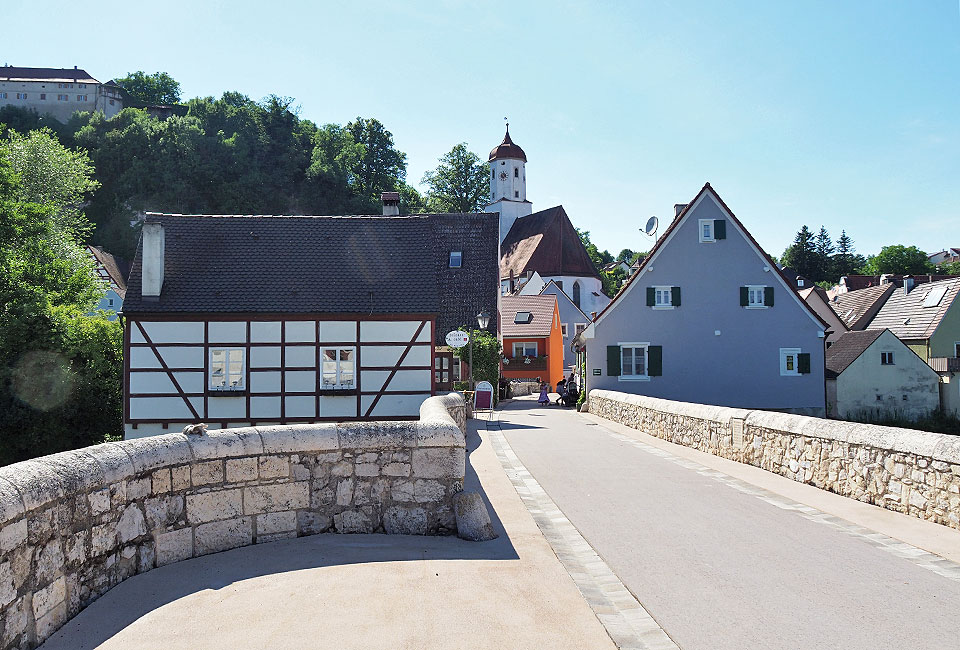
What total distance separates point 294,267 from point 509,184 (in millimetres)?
57761

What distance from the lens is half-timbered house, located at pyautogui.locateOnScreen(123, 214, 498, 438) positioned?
21000mm

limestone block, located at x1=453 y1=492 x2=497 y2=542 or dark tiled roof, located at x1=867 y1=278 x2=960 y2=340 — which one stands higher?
dark tiled roof, located at x1=867 y1=278 x2=960 y2=340

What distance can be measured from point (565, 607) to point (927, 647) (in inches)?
87.0

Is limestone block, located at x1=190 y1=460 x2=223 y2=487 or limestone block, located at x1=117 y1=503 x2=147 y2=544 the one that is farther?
limestone block, located at x1=190 y1=460 x2=223 y2=487

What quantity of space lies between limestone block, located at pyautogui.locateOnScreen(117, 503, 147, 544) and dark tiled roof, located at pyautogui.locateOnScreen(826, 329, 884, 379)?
→ 3741 centimetres

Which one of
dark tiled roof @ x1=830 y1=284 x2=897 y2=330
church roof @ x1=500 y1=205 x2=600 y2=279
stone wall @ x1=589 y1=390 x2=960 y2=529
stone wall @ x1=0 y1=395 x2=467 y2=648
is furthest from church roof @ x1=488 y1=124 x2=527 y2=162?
stone wall @ x1=0 y1=395 x2=467 y2=648

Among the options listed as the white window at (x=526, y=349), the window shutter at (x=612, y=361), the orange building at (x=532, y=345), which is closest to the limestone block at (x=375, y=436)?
the window shutter at (x=612, y=361)

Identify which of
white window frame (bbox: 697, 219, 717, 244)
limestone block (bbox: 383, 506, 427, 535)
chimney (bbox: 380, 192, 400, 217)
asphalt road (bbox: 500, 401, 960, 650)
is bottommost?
asphalt road (bbox: 500, 401, 960, 650)

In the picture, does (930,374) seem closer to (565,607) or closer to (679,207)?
(679,207)

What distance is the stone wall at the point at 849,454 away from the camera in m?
8.09

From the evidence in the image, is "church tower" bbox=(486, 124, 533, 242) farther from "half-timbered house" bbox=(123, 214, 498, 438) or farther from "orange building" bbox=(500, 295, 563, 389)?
"half-timbered house" bbox=(123, 214, 498, 438)

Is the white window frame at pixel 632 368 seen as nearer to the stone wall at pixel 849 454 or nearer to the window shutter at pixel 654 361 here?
the window shutter at pixel 654 361

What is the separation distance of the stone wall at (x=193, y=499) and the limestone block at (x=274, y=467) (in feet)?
0.03

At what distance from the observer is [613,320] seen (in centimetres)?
2955
